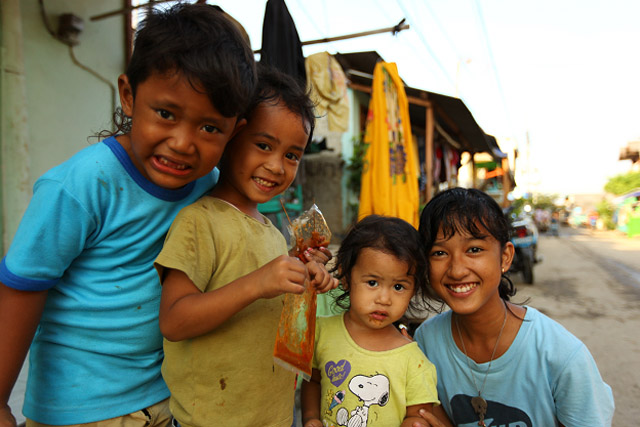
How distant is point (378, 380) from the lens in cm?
136

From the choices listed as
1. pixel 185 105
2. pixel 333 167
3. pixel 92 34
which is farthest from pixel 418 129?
pixel 185 105

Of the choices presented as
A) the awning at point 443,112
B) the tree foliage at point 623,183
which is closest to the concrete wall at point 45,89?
the awning at point 443,112

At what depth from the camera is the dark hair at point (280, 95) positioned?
129cm

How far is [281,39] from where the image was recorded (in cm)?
334

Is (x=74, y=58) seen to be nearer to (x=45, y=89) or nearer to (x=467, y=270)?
(x=45, y=89)

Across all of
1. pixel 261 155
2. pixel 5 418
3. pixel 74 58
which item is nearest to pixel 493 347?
pixel 261 155

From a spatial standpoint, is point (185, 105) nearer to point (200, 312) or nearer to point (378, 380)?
point (200, 312)

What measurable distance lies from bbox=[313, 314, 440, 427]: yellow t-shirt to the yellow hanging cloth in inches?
112

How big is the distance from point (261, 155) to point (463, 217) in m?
0.83

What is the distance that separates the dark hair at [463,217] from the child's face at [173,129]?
0.91 m

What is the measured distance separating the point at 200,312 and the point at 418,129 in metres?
9.24

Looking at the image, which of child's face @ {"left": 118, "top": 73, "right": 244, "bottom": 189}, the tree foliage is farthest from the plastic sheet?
the tree foliage

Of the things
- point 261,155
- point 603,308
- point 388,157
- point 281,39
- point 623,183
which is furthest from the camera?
point 623,183

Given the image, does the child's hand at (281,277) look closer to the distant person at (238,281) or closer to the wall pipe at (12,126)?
the distant person at (238,281)
